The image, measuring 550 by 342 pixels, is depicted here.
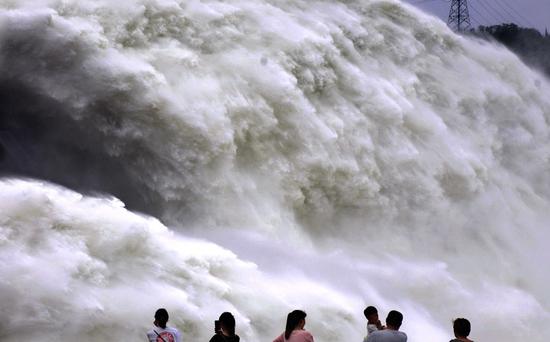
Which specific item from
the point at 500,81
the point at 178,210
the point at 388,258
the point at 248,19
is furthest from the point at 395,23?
the point at 178,210

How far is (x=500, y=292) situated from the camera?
53.2 feet

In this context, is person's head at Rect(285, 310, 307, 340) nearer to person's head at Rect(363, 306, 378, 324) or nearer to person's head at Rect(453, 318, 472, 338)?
person's head at Rect(453, 318, 472, 338)

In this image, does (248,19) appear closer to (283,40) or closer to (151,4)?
(283,40)

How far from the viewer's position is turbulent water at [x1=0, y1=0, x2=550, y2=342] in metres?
9.26

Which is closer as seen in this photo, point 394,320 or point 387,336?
point 387,336

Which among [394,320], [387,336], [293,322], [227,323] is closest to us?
[227,323]

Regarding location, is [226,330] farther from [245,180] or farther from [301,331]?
[245,180]

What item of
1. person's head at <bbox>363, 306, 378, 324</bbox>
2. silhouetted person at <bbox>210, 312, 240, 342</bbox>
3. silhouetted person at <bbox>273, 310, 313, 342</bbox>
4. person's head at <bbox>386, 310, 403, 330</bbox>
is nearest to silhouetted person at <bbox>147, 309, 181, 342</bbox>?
silhouetted person at <bbox>210, 312, 240, 342</bbox>

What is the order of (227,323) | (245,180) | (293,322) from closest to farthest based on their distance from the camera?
1. (227,323)
2. (293,322)
3. (245,180)

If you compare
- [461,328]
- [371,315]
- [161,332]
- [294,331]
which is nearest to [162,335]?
[161,332]

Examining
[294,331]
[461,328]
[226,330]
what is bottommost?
[226,330]

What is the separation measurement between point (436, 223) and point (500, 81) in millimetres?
6031

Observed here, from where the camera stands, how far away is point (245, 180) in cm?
1367

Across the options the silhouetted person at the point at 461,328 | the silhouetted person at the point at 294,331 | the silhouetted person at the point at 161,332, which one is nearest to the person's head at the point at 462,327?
the silhouetted person at the point at 461,328
